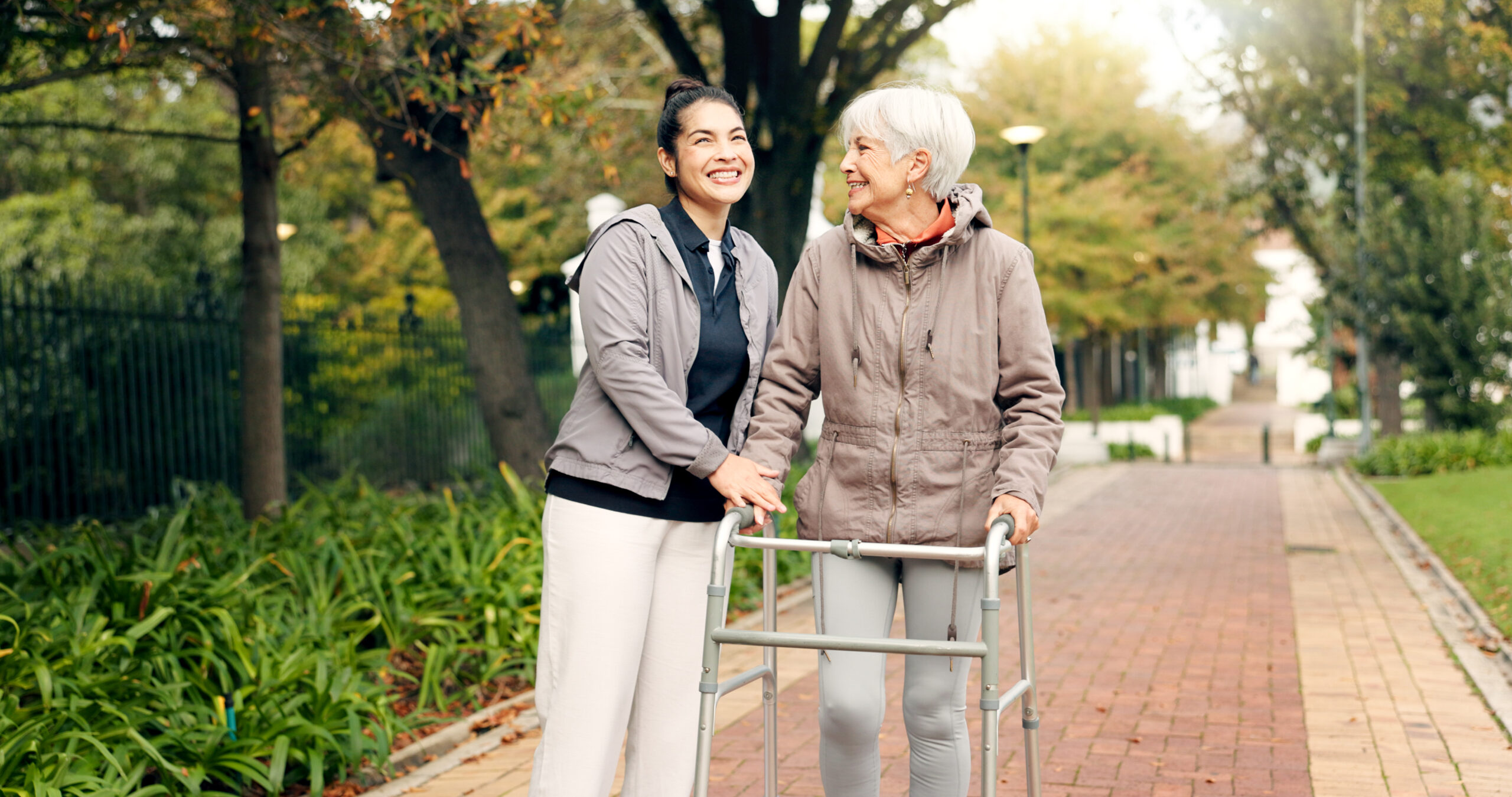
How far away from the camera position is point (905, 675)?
8.73ft

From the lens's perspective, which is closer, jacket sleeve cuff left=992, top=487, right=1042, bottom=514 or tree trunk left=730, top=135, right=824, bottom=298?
jacket sleeve cuff left=992, top=487, right=1042, bottom=514

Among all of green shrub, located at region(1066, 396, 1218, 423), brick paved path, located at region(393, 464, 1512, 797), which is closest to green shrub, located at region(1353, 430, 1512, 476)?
brick paved path, located at region(393, 464, 1512, 797)

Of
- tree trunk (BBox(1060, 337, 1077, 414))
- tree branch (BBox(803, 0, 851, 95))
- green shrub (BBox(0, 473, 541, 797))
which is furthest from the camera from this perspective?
tree trunk (BBox(1060, 337, 1077, 414))

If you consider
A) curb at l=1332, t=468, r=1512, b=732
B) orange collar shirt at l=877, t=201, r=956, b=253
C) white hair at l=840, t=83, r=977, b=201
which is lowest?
curb at l=1332, t=468, r=1512, b=732

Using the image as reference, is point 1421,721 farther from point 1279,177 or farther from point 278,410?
point 1279,177

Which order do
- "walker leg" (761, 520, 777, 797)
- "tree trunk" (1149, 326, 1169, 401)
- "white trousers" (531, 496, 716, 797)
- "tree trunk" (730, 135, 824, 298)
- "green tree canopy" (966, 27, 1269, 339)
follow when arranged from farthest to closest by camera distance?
"tree trunk" (1149, 326, 1169, 401) < "green tree canopy" (966, 27, 1269, 339) < "tree trunk" (730, 135, 824, 298) < "walker leg" (761, 520, 777, 797) < "white trousers" (531, 496, 716, 797)

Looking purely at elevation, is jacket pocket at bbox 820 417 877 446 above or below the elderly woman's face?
below

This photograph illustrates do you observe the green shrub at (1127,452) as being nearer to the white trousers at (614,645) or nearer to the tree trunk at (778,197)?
the tree trunk at (778,197)

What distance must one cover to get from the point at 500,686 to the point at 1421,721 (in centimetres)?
384

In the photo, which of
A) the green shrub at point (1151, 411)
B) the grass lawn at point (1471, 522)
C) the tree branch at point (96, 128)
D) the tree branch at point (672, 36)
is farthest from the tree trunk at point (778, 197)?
the green shrub at point (1151, 411)

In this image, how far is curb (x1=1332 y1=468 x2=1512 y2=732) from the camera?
5770mm

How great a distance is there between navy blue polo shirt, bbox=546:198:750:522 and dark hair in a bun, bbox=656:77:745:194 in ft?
0.45

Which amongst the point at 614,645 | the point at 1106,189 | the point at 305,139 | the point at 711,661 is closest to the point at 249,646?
the point at 614,645

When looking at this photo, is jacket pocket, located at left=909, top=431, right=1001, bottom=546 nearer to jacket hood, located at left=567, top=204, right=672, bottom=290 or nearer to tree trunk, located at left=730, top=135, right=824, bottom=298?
jacket hood, located at left=567, top=204, right=672, bottom=290
